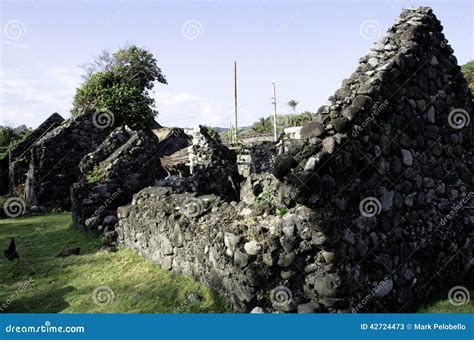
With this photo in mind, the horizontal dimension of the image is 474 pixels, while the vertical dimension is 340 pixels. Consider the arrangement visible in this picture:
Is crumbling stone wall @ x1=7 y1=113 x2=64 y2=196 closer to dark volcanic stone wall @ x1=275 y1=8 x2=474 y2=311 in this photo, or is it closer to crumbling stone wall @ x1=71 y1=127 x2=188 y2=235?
crumbling stone wall @ x1=71 y1=127 x2=188 y2=235

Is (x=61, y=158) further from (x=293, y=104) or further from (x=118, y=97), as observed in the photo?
(x=293, y=104)

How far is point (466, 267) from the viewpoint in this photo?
7.20 metres

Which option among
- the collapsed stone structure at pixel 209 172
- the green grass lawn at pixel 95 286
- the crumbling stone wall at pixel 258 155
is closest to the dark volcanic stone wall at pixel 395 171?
the green grass lawn at pixel 95 286

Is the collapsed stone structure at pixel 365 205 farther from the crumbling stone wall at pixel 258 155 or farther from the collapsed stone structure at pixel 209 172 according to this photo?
the crumbling stone wall at pixel 258 155

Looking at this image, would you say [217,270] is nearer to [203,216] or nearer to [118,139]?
[203,216]

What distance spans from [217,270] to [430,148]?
379 centimetres

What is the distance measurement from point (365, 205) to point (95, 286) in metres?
4.83

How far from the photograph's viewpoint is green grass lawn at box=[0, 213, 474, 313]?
22.1ft

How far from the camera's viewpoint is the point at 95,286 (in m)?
7.91

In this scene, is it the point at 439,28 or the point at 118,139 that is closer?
the point at 439,28

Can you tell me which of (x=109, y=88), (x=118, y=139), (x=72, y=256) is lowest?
(x=72, y=256)

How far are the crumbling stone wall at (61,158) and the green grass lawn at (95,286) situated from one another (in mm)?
6365

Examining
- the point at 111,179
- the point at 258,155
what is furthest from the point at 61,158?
the point at 258,155

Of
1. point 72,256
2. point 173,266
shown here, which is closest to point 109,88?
point 72,256
